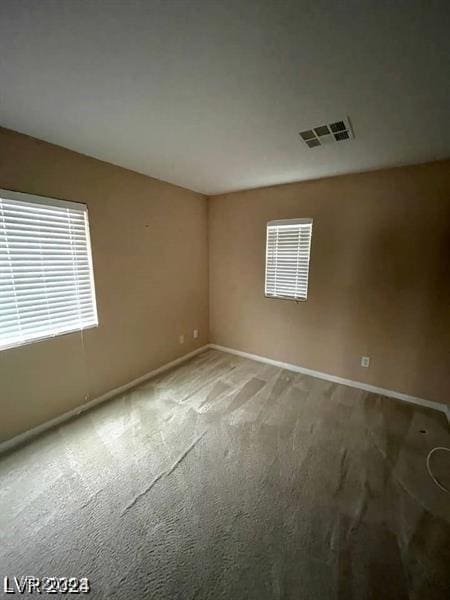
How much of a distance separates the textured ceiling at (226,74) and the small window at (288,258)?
1.07 m

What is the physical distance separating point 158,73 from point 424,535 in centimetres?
292

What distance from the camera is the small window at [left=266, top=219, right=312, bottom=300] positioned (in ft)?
10.3

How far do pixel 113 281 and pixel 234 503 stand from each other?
225 centimetres

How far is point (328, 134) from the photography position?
6.10 feet

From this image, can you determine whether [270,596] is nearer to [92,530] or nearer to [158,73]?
[92,530]

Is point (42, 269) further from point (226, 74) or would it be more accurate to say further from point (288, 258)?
point (288, 258)

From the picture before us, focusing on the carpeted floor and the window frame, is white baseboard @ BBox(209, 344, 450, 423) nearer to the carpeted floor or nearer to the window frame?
the carpeted floor

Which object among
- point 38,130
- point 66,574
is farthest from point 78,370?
point 38,130

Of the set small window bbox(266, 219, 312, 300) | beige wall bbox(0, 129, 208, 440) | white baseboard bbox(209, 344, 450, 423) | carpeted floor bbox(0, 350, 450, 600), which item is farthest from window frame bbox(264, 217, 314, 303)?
carpeted floor bbox(0, 350, 450, 600)

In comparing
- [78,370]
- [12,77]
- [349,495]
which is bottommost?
[349,495]

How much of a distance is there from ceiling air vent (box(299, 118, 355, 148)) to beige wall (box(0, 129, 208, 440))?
1.85 meters

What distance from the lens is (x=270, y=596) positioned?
1097mm

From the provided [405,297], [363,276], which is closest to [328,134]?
[363,276]

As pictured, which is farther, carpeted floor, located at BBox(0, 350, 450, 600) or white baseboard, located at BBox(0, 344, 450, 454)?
white baseboard, located at BBox(0, 344, 450, 454)
